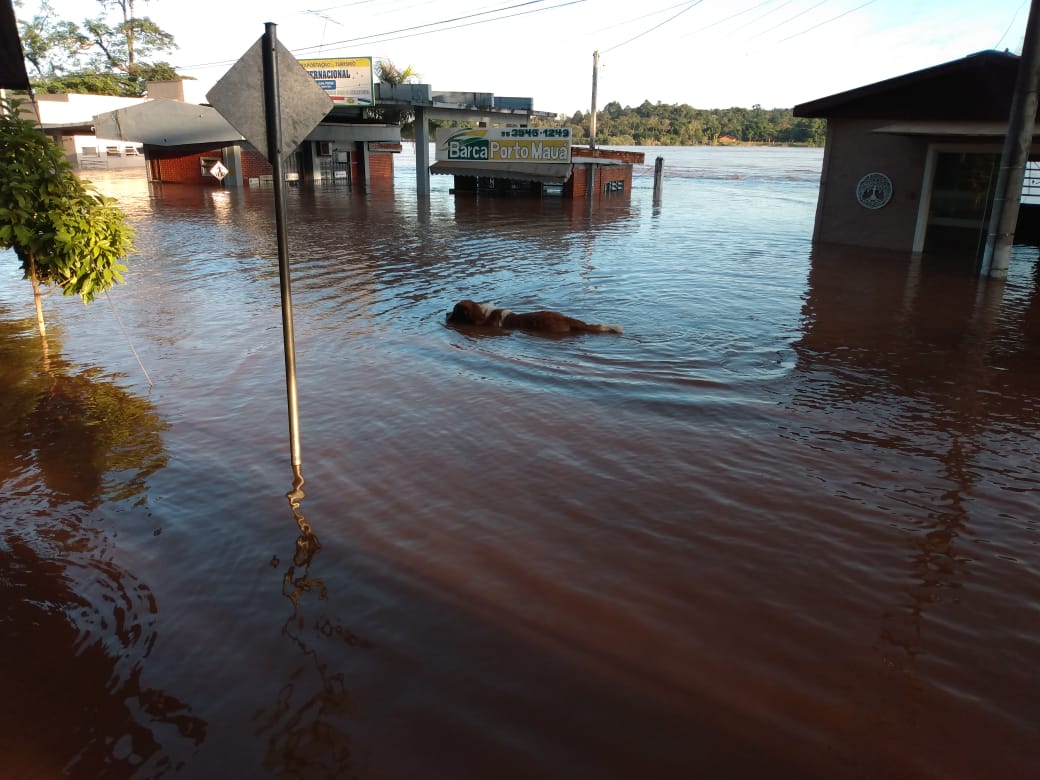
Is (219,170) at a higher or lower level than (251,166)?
lower

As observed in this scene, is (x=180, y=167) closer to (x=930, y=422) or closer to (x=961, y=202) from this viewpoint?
(x=961, y=202)

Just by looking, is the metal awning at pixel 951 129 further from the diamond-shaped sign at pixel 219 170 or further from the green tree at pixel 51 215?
the diamond-shaped sign at pixel 219 170

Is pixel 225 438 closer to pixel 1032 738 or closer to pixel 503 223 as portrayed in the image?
pixel 1032 738

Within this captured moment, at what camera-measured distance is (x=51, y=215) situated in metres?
8.16

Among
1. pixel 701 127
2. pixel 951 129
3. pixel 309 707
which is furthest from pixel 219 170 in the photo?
pixel 701 127

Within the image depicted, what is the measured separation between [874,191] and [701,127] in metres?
132

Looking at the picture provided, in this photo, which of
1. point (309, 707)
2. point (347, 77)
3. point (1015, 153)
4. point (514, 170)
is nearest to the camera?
point (309, 707)

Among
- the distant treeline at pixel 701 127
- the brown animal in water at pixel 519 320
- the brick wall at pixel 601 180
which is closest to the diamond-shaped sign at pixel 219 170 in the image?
the brick wall at pixel 601 180

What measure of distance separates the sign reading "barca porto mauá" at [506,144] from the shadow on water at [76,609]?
1019 inches

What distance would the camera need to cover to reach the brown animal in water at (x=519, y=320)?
10531 mm

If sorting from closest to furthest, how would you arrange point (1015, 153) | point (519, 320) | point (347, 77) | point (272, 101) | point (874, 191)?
point (272, 101), point (519, 320), point (1015, 153), point (874, 191), point (347, 77)

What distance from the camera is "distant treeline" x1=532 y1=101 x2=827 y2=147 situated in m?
136

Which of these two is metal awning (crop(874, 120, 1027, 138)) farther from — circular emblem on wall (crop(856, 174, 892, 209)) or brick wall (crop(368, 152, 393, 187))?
brick wall (crop(368, 152, 393, 187))

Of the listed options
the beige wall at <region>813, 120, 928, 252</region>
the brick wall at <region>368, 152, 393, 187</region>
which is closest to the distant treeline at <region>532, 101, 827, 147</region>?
the brick wall at <region>368, 152, 393, 187</region>
